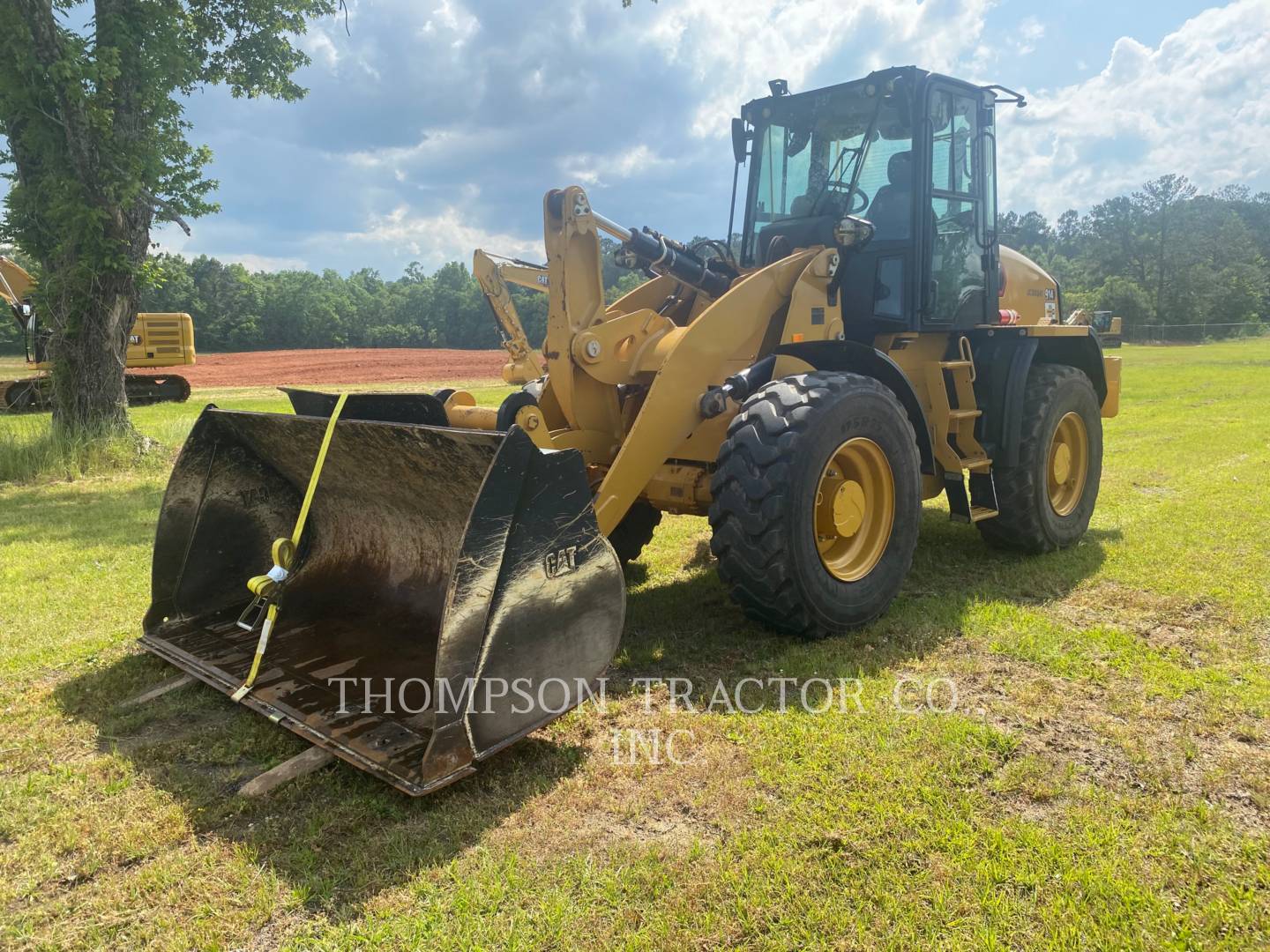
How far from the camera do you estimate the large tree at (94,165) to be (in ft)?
30.6

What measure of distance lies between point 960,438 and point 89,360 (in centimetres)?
1036

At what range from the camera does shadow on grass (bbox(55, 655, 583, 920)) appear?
250 centimetres

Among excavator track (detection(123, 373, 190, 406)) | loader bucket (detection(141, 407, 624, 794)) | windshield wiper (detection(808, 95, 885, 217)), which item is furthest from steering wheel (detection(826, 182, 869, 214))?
excavator track (detection(123, 373, 190, 406))

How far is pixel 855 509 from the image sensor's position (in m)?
4.35

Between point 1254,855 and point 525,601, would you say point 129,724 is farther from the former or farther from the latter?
point 1254,855

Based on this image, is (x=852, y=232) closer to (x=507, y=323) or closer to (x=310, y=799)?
(x=310, y=799)

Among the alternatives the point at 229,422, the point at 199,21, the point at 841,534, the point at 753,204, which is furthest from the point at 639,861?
the point at 199,21

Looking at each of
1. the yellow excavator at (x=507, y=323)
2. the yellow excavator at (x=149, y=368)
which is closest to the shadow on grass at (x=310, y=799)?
the yellow excavator at (x=507, y=323)

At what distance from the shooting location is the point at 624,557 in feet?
18.9

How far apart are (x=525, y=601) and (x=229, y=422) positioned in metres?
2.30

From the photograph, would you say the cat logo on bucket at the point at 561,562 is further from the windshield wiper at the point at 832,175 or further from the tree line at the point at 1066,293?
the tree line at the point at 1066,293

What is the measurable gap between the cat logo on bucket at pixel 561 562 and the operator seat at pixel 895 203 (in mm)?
3322

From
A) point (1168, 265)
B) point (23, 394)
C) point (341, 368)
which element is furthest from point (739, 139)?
point (1168, 265)

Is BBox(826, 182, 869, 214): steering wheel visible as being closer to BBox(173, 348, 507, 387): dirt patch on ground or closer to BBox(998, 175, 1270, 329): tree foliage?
BBox(173, 348, 507, 387): dirt patch on ground
